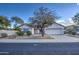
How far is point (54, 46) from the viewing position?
12.8 ft

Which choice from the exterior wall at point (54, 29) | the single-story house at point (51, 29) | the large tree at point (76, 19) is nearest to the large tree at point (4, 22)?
the single-story house at point (51, 29)

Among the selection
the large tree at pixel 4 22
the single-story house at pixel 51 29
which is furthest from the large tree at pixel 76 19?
the large tree at pixel 4 22

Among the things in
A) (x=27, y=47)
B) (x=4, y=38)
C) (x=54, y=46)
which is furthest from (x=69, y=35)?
(x=4, y=38)

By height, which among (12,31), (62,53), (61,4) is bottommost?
(62,53)

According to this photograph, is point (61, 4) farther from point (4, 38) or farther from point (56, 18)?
point (4, 38)

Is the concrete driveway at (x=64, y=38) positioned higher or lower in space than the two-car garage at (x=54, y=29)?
lower

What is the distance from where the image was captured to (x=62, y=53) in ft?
12.9

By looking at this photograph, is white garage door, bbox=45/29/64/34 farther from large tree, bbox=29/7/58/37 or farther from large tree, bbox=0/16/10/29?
large tree, bbox=0/16/10/29

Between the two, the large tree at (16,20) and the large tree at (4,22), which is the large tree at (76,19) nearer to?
the large tree at (16,20)

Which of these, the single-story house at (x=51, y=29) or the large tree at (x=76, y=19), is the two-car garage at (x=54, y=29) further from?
the large tree at (x=76, y=19)

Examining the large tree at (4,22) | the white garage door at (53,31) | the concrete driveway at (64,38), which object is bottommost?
the concrete driveway at (64,38)

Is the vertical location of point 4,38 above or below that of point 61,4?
below

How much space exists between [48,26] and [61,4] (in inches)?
12.2

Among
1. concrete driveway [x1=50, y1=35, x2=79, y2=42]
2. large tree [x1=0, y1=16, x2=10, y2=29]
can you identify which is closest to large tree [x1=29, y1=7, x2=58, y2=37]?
concrete driveway [x1=50, y1=35, x2=79, y2=42]
